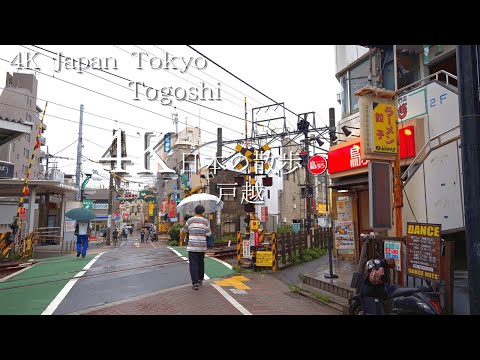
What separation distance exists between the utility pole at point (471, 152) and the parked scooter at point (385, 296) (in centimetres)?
74

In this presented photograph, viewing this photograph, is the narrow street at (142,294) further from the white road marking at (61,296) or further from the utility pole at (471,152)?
the utility pole at (471,152)

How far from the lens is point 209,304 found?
6.36 meters

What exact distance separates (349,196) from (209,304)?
8.14 m

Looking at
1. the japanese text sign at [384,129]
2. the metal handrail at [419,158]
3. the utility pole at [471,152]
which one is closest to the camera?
the utility pole at [471,152]

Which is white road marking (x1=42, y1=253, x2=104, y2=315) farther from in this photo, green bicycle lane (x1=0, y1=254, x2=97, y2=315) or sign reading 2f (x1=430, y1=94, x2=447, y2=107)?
sign reading 2f (x1=430, y1=94, x2=447, y2=107)

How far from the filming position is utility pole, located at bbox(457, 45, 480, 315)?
4.33 metres

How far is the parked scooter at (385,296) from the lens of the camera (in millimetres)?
4984

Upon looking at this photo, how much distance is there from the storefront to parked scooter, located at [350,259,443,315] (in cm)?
586

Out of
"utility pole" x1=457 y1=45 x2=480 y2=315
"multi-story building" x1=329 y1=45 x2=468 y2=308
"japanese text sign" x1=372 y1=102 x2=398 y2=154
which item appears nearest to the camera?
"utility pole" x1=457 y1=45 x2=480 y2=315

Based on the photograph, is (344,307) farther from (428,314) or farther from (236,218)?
(236,218)

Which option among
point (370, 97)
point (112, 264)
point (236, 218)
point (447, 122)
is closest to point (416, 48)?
point (447, 122)

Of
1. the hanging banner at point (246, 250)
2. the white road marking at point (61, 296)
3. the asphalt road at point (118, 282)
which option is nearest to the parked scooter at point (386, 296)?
the asphalt road at point (118, 282)

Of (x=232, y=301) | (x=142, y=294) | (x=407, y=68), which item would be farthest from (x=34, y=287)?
(x=407, y=68)

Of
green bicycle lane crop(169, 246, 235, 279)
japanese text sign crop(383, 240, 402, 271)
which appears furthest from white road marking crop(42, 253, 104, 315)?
japanese text sign crop(383, 240, 402, 271)
